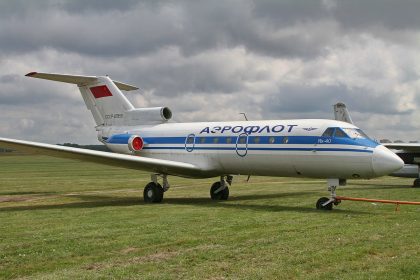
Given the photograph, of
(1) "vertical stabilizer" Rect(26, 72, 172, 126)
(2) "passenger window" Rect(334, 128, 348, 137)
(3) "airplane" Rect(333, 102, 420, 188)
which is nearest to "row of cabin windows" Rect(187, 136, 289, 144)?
(2) "passenger window" Rect(334, 128, 348, 137)

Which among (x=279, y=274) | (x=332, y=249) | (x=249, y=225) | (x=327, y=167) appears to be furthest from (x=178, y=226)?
(x=327, y=167)

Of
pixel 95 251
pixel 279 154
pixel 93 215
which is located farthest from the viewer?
pixel 279 154

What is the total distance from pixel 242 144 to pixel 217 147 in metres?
1.18

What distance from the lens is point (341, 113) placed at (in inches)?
1412

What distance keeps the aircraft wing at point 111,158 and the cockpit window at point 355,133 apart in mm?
5773

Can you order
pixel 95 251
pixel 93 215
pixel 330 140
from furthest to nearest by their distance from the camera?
1. pixel 330 140
2. pixel 93 215
3. pixel 95 251

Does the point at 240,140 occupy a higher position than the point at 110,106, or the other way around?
the point at 110,106

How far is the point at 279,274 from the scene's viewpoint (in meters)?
6.99

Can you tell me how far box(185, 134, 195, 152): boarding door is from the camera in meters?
19.4

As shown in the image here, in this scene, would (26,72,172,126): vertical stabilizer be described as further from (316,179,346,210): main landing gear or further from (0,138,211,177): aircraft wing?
(316,179,346,210): main landing gear

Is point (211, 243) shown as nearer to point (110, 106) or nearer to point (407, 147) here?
point (110, 106)

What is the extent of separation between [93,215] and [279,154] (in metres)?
6.28

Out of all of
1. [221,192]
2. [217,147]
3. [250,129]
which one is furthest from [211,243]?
[221,192]

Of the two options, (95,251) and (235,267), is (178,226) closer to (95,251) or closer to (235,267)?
(95,251)
